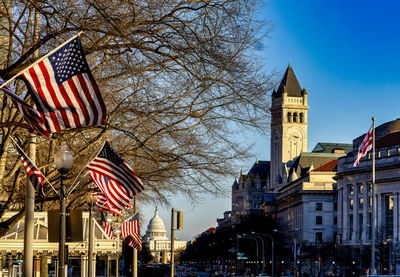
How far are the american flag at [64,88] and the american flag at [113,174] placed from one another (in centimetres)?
559

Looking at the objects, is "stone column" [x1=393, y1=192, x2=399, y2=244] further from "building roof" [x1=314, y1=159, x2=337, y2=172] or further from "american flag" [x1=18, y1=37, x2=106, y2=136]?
"american flag" [x1=18, y1=37, x2=106, y2=136]

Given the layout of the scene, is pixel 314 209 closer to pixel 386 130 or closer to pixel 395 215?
pixel 386 130

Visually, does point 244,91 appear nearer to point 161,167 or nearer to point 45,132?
point 161,167

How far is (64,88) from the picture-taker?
1417cm

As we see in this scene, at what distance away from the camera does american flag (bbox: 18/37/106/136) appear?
14172 mm

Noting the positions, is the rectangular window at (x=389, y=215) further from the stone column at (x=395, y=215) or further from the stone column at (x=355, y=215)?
the stone column at (x=355, y=215)

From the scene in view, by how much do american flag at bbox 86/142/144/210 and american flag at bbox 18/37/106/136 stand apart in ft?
18.3

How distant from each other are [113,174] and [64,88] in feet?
21.2

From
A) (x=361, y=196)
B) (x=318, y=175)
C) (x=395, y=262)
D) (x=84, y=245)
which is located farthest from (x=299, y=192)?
(x=84, y=245)

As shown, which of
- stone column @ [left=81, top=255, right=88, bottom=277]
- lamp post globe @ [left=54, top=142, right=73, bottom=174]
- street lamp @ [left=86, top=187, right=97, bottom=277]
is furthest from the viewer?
stone column @ [left=81, top=255, right=88, bottom=277]

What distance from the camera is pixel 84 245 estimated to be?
95.1 ft

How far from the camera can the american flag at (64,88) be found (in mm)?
14172

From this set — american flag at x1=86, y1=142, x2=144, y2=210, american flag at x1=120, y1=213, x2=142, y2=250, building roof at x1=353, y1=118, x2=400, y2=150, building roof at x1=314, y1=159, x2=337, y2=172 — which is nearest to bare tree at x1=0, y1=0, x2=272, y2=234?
american flag at x1=86, y1=142, x2=144, y2=210

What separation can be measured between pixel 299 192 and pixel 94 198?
130 metres
